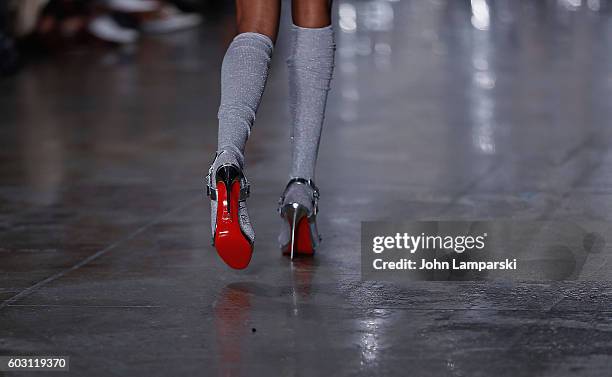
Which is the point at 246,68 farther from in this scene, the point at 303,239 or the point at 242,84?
the point at 303,239

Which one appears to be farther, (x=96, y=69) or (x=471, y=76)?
(x=96, y=69)

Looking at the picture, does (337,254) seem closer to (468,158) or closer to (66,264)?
(66,264)

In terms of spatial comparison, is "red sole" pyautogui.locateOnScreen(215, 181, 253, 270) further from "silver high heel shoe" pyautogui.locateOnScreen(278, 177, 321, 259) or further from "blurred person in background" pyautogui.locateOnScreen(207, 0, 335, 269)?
"silver high heel shoe" pyautogui.locateOnScreen(278, 177, 321, 259)

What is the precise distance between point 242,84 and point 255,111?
0.20 feet

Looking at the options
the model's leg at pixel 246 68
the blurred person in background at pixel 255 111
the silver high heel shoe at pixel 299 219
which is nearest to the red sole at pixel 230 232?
the blurred person in background at pixel 255 111

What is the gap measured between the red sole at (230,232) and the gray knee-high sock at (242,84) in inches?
4.9

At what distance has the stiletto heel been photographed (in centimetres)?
234

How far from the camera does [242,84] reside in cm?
254

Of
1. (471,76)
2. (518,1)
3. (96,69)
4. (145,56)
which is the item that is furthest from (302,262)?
(518,1)

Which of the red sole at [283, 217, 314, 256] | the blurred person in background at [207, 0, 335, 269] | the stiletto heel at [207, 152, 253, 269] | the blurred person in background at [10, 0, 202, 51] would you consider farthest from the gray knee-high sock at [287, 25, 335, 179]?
the blurred person in background at [10, 0, 202, 51]

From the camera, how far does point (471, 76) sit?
20.2ft

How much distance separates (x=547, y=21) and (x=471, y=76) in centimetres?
374

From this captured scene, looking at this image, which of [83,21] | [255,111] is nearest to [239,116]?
[255,111]

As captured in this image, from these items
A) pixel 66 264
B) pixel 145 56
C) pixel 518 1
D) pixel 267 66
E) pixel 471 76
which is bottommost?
pixel 518 1
